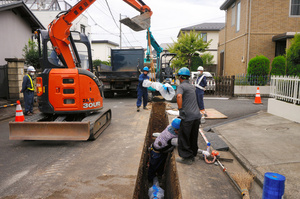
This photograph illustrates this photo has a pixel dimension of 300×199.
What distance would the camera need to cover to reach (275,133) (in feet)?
19.6

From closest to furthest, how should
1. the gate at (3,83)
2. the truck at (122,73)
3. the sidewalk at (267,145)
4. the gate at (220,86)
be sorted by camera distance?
the sidewalk at (267,145), the gate at (3,83), the truck at (122,73), the gate at (220,86)

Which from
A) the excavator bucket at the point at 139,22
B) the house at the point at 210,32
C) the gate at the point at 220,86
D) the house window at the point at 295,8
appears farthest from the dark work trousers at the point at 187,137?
the house at the point at 210,32

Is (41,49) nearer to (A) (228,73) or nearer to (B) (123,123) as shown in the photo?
(B) (123,123)

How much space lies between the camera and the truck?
13.1 meters

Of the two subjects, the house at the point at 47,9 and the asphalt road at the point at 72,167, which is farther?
the house at the point at 47,9

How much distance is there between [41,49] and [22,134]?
7.91 feet

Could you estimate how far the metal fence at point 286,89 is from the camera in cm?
712

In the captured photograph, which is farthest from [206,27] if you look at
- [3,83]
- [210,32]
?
[3,83]

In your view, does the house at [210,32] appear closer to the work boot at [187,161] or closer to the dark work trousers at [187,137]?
the dark work trousers at [187,137]

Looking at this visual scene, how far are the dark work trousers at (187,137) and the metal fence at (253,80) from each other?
12.3 meters

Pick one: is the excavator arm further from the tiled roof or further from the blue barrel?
the tiled roof

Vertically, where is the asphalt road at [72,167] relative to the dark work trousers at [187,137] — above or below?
below

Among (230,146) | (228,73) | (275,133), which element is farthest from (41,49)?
(228,73)

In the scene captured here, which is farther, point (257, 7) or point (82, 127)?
point (257, 7)
